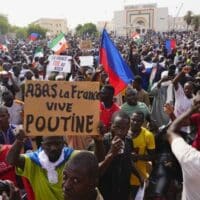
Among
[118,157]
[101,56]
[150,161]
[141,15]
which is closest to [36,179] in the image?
[118,157]

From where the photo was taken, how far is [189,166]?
3246 mm

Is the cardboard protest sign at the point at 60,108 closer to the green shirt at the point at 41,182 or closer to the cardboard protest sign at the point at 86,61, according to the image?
the green shirt at the point at 41,182

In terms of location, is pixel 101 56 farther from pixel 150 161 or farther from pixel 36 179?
pixel 36 179

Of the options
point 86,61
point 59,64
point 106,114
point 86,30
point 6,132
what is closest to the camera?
point 6,132

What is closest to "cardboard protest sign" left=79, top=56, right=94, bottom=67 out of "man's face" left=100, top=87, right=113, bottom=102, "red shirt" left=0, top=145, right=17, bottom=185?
"man's face" left=100, top=87, right=113, bottom=102

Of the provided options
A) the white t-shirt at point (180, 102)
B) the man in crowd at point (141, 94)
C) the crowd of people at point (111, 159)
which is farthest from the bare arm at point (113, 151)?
the man in crowd at point (141, 94)

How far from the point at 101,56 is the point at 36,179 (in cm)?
502

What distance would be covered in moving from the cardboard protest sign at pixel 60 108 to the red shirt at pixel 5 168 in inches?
25.0

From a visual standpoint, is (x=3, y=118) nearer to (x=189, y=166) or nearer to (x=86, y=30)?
(x=189, y=166)

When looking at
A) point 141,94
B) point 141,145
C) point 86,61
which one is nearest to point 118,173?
point 141,145

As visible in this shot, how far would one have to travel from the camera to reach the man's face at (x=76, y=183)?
286 centimetres

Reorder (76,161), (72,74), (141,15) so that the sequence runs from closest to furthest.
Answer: (76,161) → (72,74) → (141,15)

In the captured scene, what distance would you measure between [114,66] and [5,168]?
4271 millimetres

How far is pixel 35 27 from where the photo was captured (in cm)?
7588
